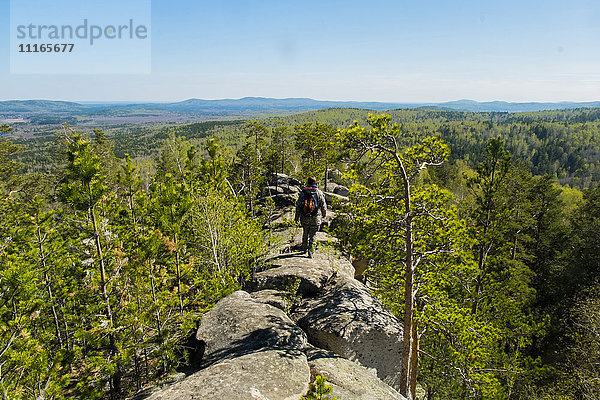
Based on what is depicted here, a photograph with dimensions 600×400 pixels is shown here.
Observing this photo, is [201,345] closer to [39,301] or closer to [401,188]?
[39,301]

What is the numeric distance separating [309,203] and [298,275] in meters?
2.92

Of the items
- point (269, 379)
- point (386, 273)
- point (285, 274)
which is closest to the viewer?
point (269, 379)

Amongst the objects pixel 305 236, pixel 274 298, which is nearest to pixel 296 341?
pixel 274 298

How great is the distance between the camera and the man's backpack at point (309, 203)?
1255 cm

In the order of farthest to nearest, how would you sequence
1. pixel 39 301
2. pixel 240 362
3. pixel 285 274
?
pixel 285 274 → pixel 39 301 → pixel 240 362

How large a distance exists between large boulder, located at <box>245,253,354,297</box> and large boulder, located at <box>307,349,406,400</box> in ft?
13.0

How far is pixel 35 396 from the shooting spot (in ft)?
26.0

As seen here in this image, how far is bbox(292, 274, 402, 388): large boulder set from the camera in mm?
9914

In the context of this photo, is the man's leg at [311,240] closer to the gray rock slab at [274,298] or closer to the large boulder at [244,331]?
the gray rock slab at [274,298]

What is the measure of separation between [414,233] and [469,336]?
4653mm

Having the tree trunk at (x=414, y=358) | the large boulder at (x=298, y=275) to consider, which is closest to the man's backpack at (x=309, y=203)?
the large boulder at (x=298, y=275)

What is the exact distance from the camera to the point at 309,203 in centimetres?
1263

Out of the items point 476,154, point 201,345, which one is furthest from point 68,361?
point 476,154

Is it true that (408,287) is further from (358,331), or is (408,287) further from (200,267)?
(200,267)
